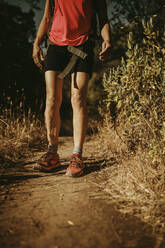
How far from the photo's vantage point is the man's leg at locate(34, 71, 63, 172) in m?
2.29

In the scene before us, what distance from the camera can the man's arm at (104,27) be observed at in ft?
7.32

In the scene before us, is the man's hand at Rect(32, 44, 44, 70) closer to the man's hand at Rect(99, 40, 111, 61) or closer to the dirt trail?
the man's hand at Rect(99, 40, 111, 61)

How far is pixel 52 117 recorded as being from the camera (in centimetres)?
239

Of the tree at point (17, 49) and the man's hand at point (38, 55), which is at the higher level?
the tree at point (17, 49)

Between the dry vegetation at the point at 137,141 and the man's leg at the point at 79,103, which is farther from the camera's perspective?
the man's leg at the point at 79,103

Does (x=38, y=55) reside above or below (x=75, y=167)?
above

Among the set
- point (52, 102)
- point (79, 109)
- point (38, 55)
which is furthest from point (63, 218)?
point (38, 55)

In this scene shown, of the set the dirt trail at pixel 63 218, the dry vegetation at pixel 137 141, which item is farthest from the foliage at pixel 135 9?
the dirt trail at pixel 63 218

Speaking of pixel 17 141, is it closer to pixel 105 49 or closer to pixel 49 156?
pixel 49 156

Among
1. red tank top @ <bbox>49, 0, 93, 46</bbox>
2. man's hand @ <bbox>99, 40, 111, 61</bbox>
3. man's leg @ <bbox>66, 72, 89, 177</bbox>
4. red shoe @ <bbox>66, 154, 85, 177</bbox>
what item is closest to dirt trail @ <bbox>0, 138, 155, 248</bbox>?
red shoe @ <bbox>66, 154, 85, 177</bbox>

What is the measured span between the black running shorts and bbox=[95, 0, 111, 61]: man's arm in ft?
0.47

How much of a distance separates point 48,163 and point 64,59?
1219mm

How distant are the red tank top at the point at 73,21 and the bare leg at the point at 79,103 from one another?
0.39m

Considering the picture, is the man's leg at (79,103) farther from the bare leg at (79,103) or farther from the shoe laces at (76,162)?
the shoe laces at (76,162)
